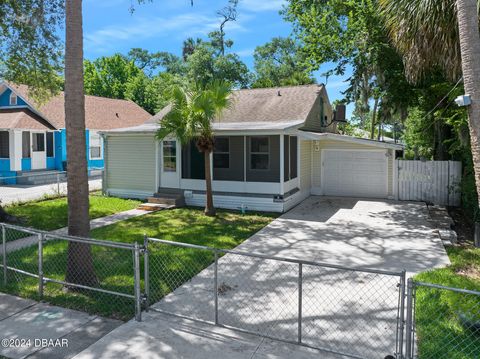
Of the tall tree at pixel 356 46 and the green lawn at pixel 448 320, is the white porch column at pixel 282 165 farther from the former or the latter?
the green lawn at pixel 448 320

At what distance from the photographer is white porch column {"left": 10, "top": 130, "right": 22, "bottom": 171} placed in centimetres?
2180

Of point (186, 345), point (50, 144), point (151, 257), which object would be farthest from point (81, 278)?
point (50, 144)

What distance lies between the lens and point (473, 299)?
576cm

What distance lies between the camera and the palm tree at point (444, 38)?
5344mm

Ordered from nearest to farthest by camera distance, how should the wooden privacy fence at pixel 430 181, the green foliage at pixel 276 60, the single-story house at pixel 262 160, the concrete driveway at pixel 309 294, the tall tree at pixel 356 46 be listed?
1. the concrete driveway at pixel 309 294
2. the tall tree at pixel 356 46
3. the single-story house at pixel 262 160
4. the wooden privacy fence at pixel 430 181
5. the green foliage at pixel 276 60

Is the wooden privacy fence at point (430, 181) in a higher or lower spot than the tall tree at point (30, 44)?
lower

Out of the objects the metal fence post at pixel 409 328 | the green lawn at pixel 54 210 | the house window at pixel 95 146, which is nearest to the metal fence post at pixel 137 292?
the metal fence post at pixel 409 328

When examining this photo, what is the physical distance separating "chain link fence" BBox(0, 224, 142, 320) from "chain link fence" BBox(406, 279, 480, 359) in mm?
3386

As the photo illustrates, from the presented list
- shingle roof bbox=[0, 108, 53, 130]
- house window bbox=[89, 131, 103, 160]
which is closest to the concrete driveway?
shingle roof bbox=[0, 108, 53, 130]

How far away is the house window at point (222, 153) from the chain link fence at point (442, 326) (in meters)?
9.88

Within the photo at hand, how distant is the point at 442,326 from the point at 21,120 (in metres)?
23.2

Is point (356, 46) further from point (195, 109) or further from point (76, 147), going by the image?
point (76, 147)

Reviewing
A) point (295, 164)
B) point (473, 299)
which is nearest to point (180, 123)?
point (295, 164)

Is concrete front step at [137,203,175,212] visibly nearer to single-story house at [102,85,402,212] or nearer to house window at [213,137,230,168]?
single-story house at [102,85,402,212]
